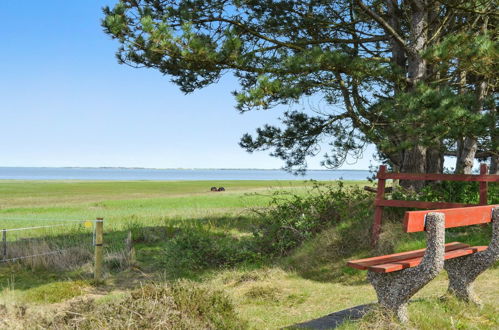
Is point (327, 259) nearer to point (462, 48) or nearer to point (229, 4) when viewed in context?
point (462, 48)

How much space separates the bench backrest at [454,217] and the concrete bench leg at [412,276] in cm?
12

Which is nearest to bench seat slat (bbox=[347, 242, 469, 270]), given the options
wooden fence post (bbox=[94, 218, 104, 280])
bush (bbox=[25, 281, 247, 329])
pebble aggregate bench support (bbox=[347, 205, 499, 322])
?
pebble aggregate bench support (bbox=[347, 205, 499, 322])

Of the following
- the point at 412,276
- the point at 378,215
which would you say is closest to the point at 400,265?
the point at 412,276

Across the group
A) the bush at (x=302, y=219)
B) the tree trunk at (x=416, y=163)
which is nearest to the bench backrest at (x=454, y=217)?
the bush at (x=302, y=219)

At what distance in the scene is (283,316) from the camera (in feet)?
19.9

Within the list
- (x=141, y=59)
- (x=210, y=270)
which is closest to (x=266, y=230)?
(x=210, y=270)

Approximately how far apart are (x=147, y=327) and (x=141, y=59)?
282 inches

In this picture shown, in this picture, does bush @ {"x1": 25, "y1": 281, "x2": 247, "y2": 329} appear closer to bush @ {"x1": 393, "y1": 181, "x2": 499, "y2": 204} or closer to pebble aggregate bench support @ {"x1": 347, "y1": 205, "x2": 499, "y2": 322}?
pebble aggregate bench support @ {"x1": 347, "y1": 205, "x2": 499, "y2": 322}

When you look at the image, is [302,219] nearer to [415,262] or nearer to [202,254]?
[202,254]

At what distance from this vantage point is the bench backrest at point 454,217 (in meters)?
4.00

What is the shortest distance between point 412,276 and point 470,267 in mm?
1319

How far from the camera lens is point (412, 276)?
436 centimetres

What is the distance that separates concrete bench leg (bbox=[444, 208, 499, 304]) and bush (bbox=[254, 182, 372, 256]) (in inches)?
172

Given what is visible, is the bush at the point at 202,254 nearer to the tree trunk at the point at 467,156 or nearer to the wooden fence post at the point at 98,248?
the wooden fence post at the point at 98,248
